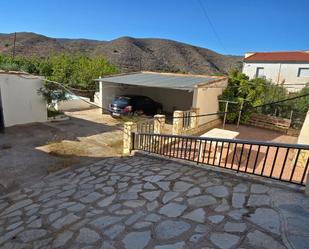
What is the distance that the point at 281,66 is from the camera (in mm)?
29641

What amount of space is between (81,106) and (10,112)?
661 cm

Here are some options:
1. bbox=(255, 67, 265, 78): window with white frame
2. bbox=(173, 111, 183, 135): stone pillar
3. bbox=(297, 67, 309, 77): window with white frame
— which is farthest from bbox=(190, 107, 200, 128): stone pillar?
bbox=(255, 67, 265, 78): window with white frame

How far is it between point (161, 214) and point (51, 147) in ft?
21.4

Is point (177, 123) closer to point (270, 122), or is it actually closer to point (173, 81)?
point (173, 81)

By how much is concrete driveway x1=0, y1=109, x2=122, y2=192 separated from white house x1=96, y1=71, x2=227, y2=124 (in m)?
3.19

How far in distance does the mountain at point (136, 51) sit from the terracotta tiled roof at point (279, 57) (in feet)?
14.5

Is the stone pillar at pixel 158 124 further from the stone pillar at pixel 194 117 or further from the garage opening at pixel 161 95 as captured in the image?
the garage opening at pixel 161 95

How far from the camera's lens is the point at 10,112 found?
34.6ft

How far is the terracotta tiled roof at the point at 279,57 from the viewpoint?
94.3 ft

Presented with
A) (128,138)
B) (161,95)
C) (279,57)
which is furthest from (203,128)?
(279,57)

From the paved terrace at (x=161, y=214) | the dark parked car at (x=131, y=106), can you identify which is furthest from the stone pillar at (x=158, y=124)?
the paved terrace at (x=161, y=214)

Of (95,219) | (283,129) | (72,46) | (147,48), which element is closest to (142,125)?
(95,219)

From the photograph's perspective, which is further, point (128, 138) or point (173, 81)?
point (173, 81)

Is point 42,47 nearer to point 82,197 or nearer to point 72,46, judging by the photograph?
point 72,46
